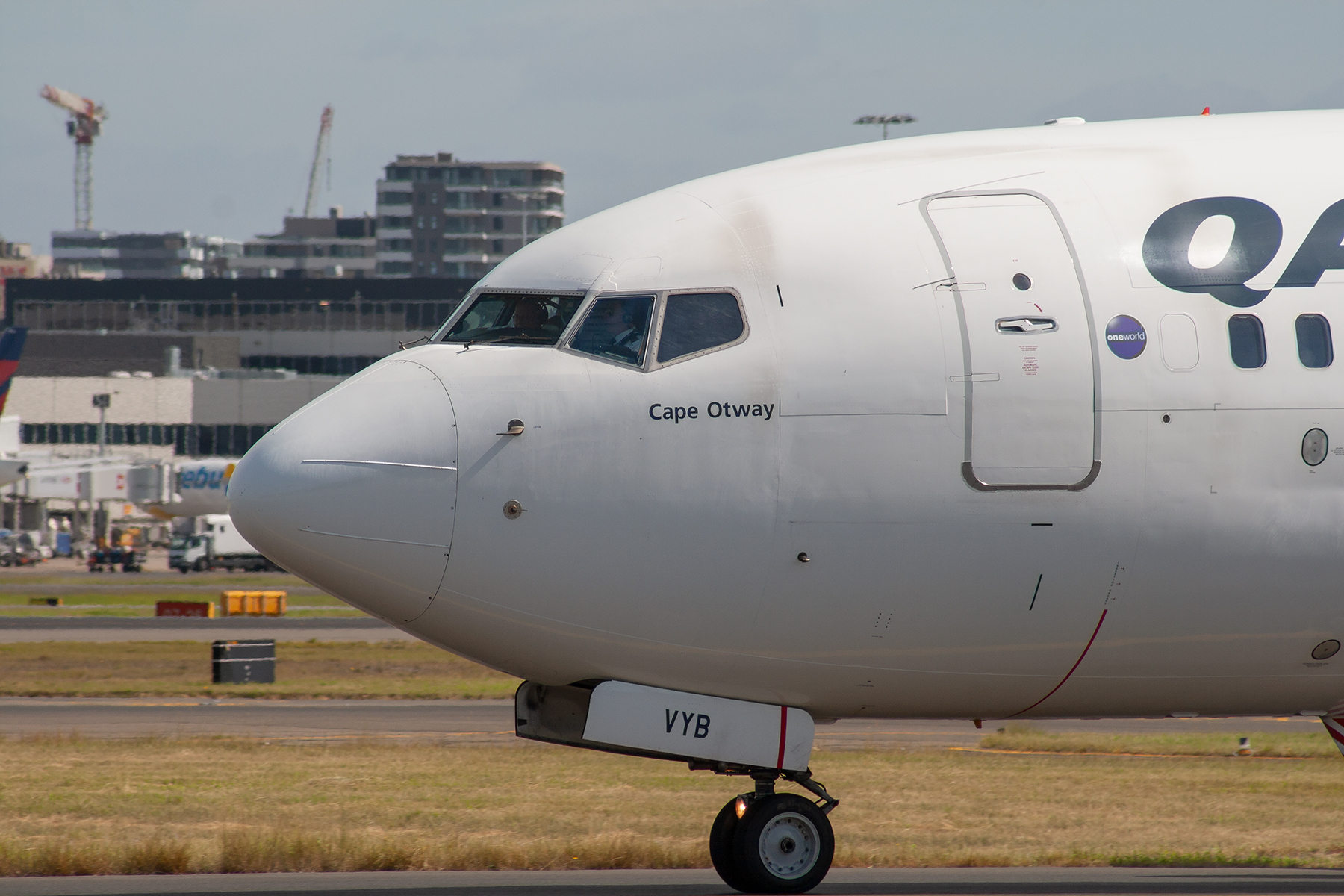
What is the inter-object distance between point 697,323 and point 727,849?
4.06 m

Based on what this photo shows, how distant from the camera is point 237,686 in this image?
3559cm

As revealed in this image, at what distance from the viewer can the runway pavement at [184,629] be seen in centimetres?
4894

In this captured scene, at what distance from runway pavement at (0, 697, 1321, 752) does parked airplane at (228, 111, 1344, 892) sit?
1516cm

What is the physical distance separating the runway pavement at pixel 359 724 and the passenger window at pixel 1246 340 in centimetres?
1560

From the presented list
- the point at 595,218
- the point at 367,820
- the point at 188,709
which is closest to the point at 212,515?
the point at 188,709

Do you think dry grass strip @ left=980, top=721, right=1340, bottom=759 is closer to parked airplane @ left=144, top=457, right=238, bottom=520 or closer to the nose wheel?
the nose wheel

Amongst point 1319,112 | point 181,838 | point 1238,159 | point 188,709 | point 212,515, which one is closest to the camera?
point 1238,159

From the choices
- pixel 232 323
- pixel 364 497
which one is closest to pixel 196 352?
pixel 232 323

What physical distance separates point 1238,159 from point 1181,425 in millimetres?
2431

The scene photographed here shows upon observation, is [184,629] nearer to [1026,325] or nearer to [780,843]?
[780,843]

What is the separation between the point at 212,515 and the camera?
101m

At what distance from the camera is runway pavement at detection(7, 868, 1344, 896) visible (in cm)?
1313

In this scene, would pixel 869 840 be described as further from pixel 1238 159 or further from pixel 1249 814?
pixel 1238 159

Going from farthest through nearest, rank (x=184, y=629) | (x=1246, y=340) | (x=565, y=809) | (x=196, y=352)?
1. (x=196, y=352)
2. (x=184, y=629)
3. (x=565, y=809)
4. (x=1246, y=340)
